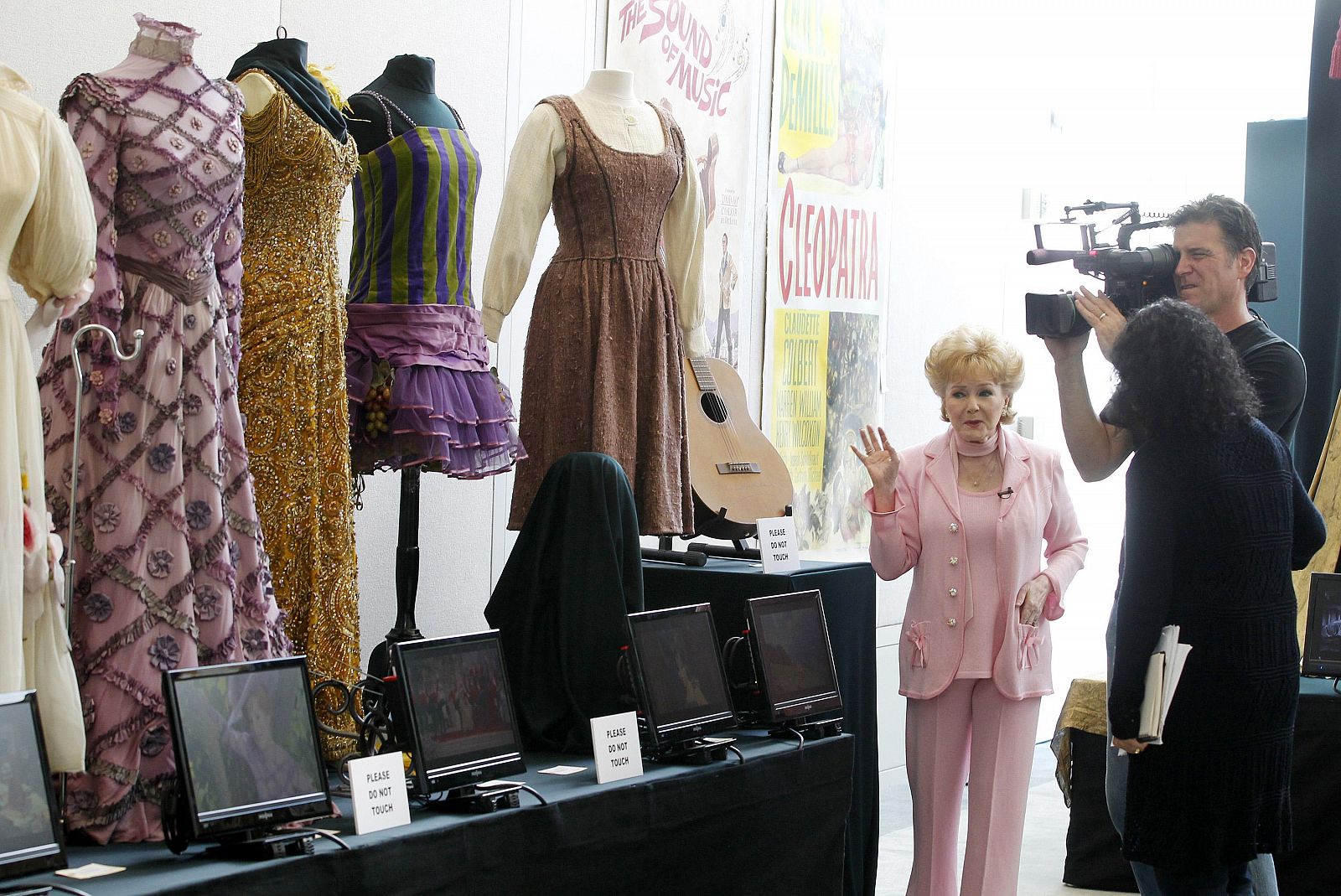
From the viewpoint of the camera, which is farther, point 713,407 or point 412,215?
point 713,407

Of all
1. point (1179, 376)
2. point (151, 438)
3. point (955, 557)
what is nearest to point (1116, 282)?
point (1179, 376)

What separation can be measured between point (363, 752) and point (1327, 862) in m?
2.79

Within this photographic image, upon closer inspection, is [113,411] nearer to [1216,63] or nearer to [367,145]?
[367,145]

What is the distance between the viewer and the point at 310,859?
1.85 metres

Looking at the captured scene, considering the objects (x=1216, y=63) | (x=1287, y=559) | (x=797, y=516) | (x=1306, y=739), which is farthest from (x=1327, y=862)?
(x=1216, y=63)

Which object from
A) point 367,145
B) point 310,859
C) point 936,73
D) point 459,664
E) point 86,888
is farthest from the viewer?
point 936,73

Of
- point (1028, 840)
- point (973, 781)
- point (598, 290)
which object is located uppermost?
point (598, 290)

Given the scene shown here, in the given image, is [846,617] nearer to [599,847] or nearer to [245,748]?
[599,847]

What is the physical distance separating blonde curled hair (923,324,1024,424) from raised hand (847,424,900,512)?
162 mm

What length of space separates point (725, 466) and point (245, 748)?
1781mm

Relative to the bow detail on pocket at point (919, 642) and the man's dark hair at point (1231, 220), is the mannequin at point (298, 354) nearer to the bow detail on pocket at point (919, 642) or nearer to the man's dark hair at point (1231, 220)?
the bow detail on pocket at point (919, 642)

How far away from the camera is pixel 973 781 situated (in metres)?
3.06

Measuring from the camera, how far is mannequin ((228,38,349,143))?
8.02 ft

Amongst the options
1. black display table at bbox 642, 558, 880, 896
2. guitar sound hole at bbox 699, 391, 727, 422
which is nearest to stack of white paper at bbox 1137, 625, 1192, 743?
black display table at bbox 642, 558, 880, 896
